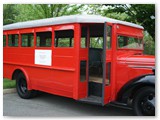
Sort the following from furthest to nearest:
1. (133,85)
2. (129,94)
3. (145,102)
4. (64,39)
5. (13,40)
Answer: (13,40) < (64,39) < (129,94) < (133,85) < (145,102)

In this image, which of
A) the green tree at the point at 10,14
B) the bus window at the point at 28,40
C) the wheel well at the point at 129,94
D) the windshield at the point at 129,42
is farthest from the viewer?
the green tree at the point at 10,14

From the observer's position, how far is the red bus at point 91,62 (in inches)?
214

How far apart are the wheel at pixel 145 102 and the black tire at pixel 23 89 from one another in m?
3.43

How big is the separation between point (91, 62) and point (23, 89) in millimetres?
2607

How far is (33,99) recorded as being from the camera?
7598 millimetres

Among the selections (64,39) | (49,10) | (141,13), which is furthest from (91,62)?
(49,10)

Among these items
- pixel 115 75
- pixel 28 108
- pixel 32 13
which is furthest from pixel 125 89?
pixel 32 13

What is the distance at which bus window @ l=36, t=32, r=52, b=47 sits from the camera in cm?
658

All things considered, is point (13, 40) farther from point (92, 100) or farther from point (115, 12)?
point (115, 12)

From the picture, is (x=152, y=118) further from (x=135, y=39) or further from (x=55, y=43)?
→ (x=55, y=43)

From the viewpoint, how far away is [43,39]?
265 inches

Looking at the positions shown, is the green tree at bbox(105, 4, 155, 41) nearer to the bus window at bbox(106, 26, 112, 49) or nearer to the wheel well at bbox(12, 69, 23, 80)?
A: the bus window at bbox(106, 26, 112, 49)

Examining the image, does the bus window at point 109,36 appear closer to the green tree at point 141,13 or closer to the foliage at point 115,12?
the foliage at point 115,12

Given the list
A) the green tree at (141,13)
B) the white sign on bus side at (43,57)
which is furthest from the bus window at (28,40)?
the green tree at (141,13)
